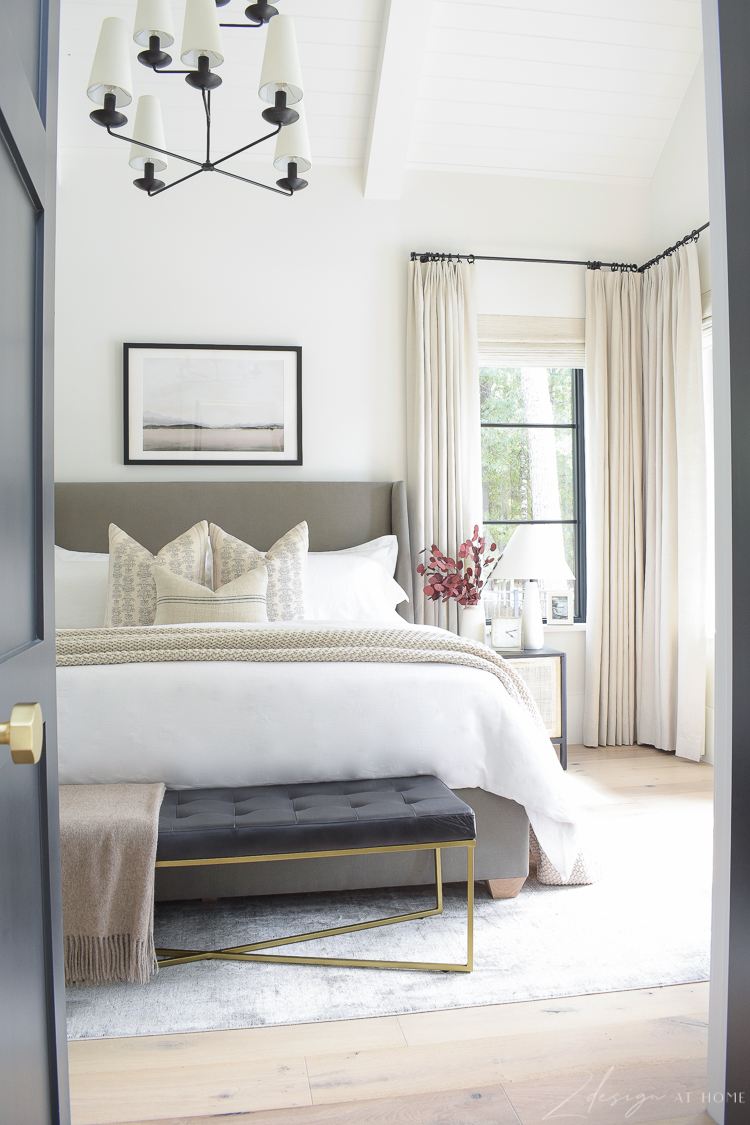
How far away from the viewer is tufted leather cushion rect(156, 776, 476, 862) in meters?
1.86

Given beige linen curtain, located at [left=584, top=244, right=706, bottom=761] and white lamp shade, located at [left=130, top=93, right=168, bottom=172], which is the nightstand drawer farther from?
white lamp shade, located at [left=130, top=93, right=168, bottom=172]

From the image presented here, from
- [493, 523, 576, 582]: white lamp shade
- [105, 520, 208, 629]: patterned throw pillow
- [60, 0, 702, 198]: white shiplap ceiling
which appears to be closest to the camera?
[105, 520, 208, 629]: patterned throw pillow

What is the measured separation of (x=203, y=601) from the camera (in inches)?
122

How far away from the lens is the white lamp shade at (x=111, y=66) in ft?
7.86

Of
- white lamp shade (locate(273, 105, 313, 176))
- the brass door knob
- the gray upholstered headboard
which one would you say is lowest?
the brass door knob

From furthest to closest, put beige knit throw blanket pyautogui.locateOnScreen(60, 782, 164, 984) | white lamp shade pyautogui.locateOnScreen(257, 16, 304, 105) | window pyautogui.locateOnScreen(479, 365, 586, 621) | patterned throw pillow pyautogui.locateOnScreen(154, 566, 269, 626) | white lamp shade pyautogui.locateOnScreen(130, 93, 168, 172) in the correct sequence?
window pyautogui.locateOnScreen(479, 365, 586, 621)
patterned throw pillow pyautogui.locateOnScreen(154, 566, 269, 626)
white lamp shade pyautogui.locateOnScreen(130, 93, 168, 172)
white lamp shade pyautogui.locateOnScreen(257, 16, 304, 105)
beige knit throw blanket pyautogui.locateOnScreen(60, 782, 164, 984)

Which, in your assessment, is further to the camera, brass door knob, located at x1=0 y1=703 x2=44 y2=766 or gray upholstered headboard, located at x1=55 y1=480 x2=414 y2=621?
gray upholstered headboard, located at x1=55 y1=480 x2=414 y2=621

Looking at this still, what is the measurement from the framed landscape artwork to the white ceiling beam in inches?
39.9

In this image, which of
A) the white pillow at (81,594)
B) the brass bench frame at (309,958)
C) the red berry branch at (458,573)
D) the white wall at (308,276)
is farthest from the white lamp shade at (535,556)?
the brass bench frame at (309,958)

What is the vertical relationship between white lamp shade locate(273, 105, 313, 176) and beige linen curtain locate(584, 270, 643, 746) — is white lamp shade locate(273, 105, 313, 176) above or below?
above

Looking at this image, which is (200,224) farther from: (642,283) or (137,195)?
(642,283)

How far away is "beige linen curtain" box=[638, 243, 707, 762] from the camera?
3918 millimetres

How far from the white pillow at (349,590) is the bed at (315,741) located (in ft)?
4.17

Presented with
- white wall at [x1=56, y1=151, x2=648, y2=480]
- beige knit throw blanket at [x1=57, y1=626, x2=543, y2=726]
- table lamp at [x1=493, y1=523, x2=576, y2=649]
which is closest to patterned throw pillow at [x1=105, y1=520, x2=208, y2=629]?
beige knit throw blanket at [x1=57, y1=626, x2=543, y2=726]
